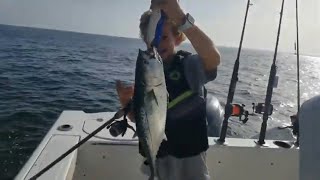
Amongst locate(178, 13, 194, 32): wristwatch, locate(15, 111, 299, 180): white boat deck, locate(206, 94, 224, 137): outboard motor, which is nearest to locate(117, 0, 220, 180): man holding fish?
locate(178, 13, 194, 32): wristwatch

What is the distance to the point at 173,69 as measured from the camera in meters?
2.87

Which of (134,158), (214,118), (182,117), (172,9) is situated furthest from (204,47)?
(214,118)

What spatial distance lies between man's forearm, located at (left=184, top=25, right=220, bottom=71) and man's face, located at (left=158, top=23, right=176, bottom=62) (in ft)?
0.67

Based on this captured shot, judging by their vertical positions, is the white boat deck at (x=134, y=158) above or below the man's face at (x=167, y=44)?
below

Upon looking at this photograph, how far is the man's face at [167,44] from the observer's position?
2688 millimetres

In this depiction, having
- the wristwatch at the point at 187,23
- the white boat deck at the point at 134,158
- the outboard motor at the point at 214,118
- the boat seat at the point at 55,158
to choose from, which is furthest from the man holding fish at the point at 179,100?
the outboard motor at the point at 214,118

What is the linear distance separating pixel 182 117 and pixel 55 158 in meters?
1.58

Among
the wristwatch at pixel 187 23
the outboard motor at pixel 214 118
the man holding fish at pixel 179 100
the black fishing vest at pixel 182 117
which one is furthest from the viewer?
the outboard motor at pixel 214 118

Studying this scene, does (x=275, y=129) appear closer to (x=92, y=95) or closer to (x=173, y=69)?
(x=173, y=69)

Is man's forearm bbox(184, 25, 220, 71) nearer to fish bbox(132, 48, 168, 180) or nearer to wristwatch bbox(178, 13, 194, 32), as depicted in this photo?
wristwatch bbox(178, 13, 194, 32)

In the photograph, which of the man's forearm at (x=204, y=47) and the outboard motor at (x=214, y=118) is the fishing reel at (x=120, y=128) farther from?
the outboard motor at (x=214, y=118)

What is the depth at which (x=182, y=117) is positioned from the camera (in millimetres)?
2965

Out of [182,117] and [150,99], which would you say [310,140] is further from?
[182,117]

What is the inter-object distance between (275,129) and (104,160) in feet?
17.7
